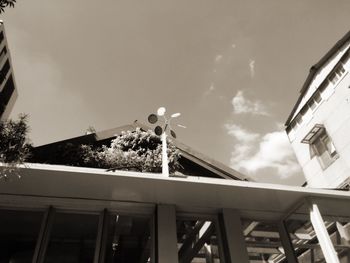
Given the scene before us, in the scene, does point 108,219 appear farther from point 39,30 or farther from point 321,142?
point 321,142

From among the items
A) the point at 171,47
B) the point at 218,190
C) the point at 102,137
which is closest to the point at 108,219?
the point at 218,190

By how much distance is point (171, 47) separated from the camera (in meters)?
10.7

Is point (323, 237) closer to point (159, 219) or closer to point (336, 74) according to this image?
point (159, 219)

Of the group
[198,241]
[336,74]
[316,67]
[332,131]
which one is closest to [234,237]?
[198,241]

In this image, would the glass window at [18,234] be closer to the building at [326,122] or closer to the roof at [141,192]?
the roof at [141,192]

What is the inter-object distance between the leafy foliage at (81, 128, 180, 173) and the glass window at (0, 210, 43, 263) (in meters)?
2.50

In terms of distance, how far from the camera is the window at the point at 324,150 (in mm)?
18191

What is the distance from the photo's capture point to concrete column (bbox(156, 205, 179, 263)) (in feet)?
15.8

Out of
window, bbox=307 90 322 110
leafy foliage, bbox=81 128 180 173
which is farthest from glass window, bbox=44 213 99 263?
window, bbox=307 90 322 110

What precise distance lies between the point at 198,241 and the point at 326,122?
53.7 feet

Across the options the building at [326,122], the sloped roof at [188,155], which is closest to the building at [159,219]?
the sloped roof at [188,155]

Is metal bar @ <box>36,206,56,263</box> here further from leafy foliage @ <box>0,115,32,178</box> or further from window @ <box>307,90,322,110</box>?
window @ <box>307,90,322,110</box>

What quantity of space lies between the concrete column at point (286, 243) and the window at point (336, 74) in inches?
603

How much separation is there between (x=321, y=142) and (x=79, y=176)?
61.6ft
